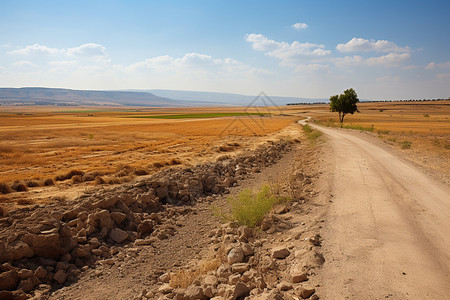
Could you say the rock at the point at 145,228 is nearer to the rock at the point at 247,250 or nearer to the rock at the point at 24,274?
the rock at the point at 24,274

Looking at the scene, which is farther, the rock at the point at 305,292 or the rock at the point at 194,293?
the rock at the point at 194,293

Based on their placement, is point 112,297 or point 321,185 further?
point 321,185

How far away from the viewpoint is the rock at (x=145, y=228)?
400 inches

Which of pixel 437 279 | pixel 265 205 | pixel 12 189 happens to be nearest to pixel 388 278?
pixel 437 279

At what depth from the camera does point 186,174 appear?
17.3m

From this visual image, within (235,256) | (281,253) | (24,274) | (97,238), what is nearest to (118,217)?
(97,238)

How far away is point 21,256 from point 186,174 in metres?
10.3

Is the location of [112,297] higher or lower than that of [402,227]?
lower

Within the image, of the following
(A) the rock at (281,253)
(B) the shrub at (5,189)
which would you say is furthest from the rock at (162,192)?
(A) the rock at (281,253)

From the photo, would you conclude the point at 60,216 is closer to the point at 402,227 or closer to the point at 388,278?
the point at 388,278

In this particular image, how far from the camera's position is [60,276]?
7.50m

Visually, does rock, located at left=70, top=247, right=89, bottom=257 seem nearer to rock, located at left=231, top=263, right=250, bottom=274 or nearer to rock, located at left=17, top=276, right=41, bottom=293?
rock, located at left=17, top=276, right=41, bottom=293

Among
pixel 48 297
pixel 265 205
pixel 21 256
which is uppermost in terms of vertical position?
pixel 265 205

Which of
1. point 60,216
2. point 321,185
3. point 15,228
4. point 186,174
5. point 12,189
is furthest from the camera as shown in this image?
point 186,174
